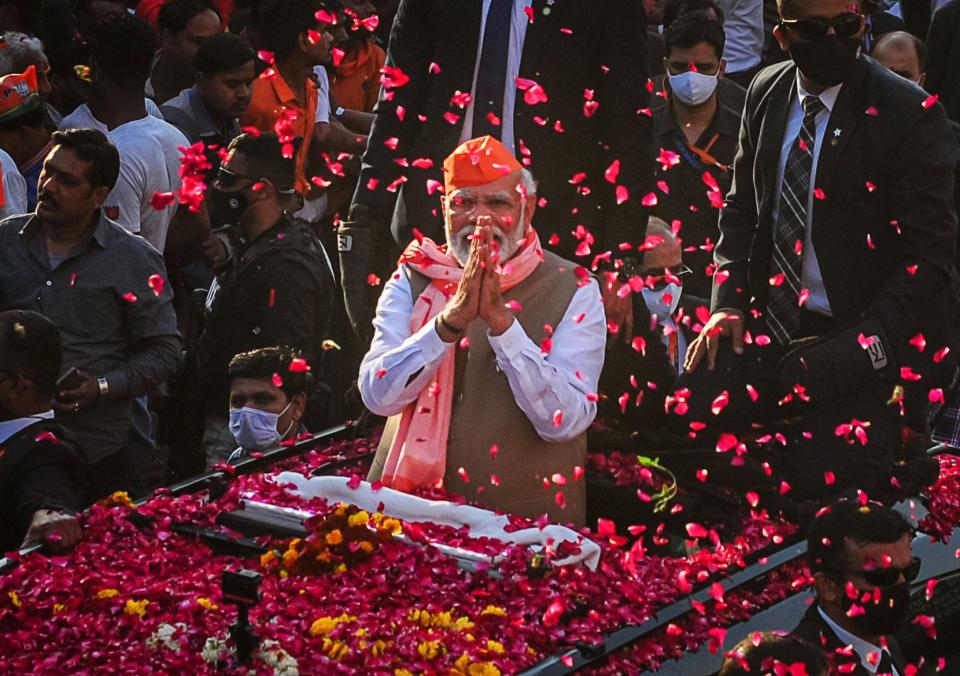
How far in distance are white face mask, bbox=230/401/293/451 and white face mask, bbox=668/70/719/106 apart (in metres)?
3.56

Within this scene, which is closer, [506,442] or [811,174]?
[506,442]

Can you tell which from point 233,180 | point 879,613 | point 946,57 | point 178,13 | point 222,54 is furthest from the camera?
point 946,57

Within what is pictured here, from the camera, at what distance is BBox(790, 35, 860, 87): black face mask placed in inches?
308

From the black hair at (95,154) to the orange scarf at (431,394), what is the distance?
6.04 ft

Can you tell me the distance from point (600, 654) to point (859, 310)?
2.62m

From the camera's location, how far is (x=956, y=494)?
7879 millimetres

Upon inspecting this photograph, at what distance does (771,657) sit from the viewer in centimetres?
582

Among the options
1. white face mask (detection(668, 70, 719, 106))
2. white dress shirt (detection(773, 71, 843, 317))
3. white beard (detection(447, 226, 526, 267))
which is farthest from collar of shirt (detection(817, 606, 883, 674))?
white face mask (detection(668, 70, 719, 106))

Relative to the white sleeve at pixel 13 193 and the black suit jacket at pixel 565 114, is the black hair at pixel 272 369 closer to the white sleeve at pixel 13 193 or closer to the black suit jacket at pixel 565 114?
the black suit jacket at pixel 565 114

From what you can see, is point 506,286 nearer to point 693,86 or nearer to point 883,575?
point 883,575

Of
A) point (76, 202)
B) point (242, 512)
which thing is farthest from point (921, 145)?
point (76, 202)

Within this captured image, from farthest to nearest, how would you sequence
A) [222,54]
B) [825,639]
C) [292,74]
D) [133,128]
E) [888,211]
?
1. [292,74]
2. [222,54]
3. [133,128]
4. [888,211]
5. [825,639]

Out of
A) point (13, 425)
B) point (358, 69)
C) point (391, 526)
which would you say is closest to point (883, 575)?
point (391, 526)

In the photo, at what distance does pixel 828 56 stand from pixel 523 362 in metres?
1.83
